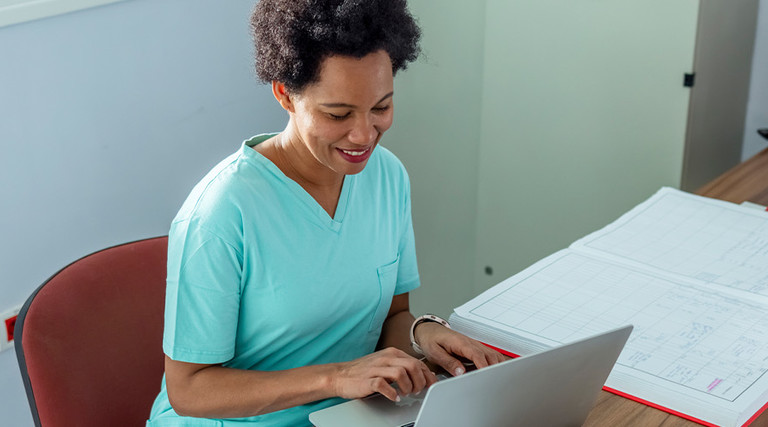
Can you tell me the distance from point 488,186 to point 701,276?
99 cm

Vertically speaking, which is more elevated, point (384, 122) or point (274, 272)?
point (384, 122)

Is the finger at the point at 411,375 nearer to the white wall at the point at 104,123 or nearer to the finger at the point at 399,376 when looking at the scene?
the finger at the point at 399,376

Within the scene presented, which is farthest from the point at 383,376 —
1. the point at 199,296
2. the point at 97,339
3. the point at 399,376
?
the point at 97,339

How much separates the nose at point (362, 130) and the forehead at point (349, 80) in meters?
0.03

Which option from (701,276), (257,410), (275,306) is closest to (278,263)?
(275,306)

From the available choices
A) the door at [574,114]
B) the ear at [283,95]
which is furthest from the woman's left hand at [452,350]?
the door at [574,114]

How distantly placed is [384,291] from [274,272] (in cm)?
22

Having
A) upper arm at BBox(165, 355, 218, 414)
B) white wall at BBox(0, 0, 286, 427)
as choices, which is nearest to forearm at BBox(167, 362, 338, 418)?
upper arm at BBox(165, 355, 218, 414)

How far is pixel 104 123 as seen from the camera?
182 cm

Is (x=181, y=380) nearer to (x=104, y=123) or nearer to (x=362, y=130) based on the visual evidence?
(x=362, y=130)

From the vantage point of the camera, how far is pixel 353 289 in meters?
1.36

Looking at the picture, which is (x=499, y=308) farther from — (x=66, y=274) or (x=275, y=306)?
(x=66, y=274)

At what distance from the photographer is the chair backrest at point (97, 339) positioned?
50.2 inches

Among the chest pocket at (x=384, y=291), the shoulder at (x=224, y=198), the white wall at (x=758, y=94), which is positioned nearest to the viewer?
the shoulder at (x=224, y=198)
